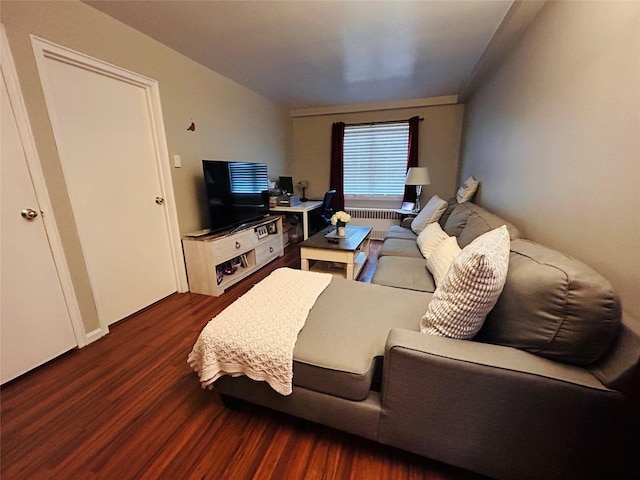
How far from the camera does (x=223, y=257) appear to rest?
265 centimetres

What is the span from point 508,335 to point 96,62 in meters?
3.00

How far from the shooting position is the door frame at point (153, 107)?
162 cm

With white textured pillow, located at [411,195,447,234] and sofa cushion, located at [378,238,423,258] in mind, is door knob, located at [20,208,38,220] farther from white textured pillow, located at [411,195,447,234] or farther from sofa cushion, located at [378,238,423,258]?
white textured pillow, located at [411,195,447,234]

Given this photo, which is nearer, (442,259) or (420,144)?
(442,259)

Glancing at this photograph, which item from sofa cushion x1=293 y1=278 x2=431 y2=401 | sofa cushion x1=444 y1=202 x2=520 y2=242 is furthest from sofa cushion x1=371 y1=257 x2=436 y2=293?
sofa cushion x1=444 y1=202 x2=520 y2=242

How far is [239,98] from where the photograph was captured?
3.42m

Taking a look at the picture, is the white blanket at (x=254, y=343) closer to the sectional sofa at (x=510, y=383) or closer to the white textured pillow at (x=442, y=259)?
the sectional sofa at (x=510, y=383)

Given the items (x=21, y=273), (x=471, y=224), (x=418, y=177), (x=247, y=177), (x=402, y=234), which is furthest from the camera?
(x=418, y=177)

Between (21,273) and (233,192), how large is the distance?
176 centimetres

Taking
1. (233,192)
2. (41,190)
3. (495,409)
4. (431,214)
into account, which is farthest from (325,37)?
(495,409)

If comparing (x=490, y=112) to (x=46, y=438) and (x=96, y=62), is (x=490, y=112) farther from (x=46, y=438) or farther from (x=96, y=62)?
(x=46, y=438)

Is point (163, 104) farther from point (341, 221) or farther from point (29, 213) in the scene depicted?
point (341, 221)

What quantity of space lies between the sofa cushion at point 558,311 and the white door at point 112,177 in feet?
8.61

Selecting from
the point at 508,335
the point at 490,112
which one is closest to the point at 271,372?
the point at 508,335
